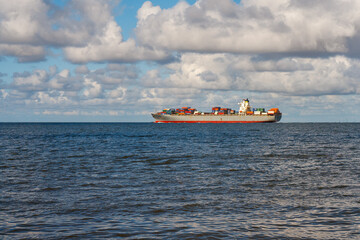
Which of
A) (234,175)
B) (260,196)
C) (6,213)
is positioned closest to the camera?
(6,213)

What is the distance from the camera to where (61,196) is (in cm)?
1622

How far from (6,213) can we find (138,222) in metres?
5.00

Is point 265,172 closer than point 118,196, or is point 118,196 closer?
point 118,196

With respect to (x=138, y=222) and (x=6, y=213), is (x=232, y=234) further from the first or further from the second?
(x=6, y=213)

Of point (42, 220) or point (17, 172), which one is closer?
point (42, 220)

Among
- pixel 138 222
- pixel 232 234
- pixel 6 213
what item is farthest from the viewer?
pixel 6 213

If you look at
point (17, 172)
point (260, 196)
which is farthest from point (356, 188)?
point (17, 172)

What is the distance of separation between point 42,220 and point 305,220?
28.3 ft

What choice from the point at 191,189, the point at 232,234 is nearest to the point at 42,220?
the point at 232,234

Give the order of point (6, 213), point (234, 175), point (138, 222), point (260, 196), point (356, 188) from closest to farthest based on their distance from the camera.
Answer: point (138, 222)
point (6, 213)
point (260, 196)
point (356, 188)
point (234, 175)

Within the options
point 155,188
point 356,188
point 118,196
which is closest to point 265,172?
point 356,188

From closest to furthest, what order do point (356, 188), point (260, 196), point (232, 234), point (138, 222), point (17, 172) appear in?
point (232, 234), point (138, 222), point (260, 196), point (356, 188), point (17, 172)

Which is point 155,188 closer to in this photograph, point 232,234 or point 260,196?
point 260,196

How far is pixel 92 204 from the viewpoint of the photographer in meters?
14.4
